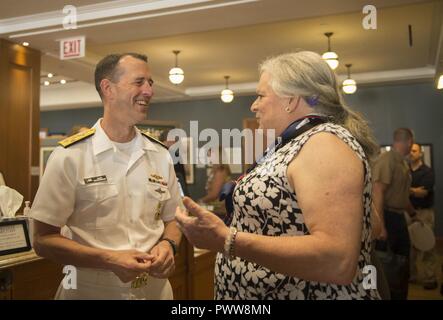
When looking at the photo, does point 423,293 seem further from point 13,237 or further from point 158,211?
point 13,237

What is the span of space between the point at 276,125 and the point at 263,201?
0.69 feet

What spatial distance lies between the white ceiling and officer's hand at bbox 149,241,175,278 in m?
0.47

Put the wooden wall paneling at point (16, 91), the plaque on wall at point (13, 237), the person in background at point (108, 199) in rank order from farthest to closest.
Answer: the wooden wall paneling at point (16, 91) < the plaque on wall at point (13, 237) < the person in background at point (108, 199)

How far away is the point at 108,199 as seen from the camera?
3.76 feet

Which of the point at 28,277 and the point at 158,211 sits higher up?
the point at 158,211

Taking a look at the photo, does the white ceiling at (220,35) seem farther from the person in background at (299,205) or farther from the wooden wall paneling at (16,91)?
the person in background at (299,205)

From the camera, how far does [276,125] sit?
3.35 ft

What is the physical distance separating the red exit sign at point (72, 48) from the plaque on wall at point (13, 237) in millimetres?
1028

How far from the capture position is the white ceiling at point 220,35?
2.26 m

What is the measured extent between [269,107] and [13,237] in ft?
2.77

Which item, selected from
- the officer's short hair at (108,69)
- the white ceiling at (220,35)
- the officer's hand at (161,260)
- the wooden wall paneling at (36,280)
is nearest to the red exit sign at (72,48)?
the white ceiling at (220,35)

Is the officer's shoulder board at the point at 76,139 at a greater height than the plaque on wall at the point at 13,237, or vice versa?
the officer's shoulder board at the point at 76,139

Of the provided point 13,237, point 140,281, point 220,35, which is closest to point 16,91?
point 13,237
